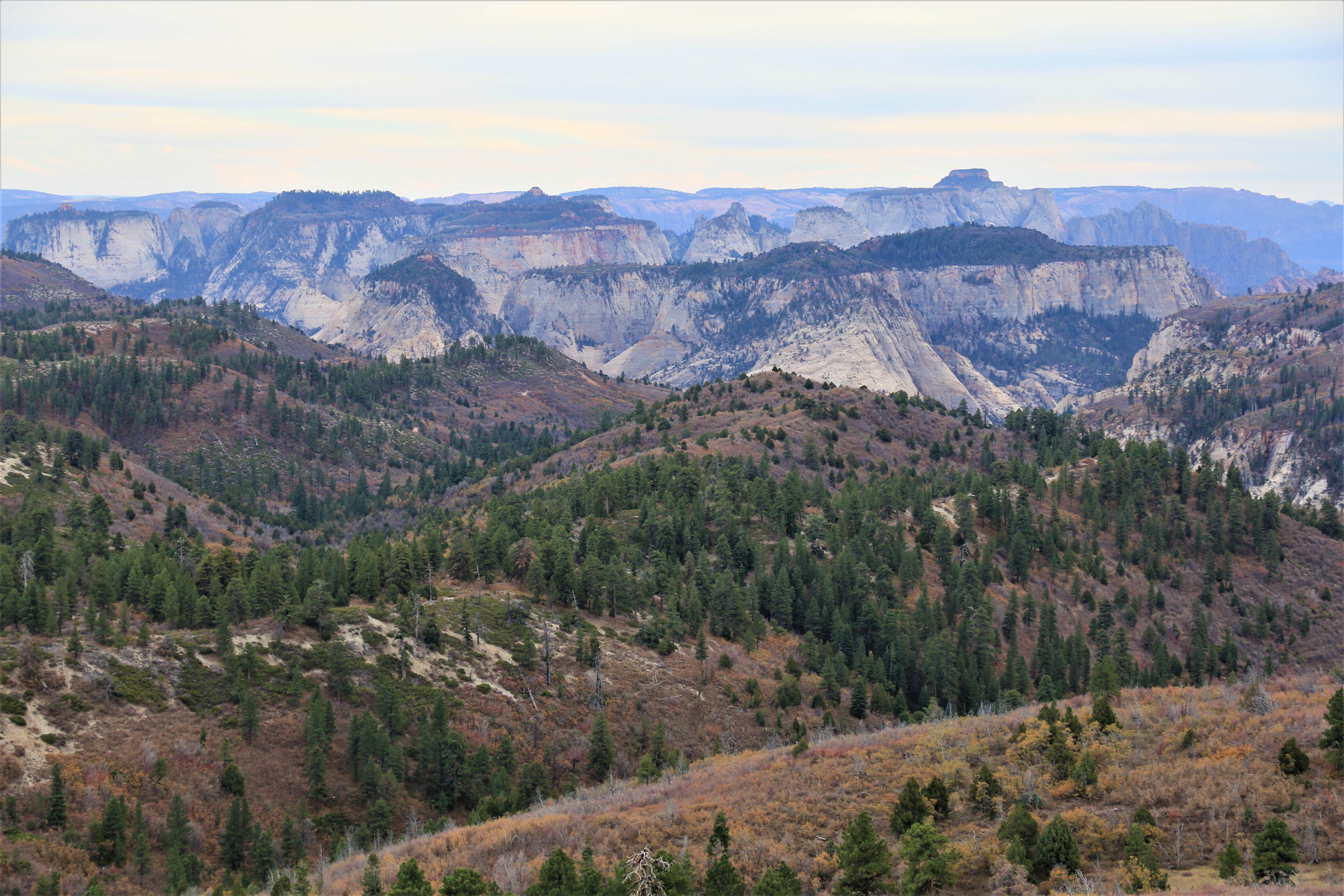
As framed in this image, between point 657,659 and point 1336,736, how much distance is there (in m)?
60.1

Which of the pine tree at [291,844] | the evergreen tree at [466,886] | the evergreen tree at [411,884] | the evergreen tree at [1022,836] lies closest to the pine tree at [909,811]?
the evergreen tree at [1022,836]

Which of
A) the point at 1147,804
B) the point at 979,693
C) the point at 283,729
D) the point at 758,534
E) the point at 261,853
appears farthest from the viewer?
the point at 758,534

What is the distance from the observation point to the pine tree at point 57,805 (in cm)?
5312

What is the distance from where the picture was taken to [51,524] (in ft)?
381

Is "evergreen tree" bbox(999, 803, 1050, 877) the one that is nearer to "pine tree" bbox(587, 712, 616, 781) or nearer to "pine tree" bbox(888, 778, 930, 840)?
"pine tree" bbox(888, 778, 930, 840)

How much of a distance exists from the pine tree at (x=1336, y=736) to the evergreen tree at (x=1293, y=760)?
0.77m

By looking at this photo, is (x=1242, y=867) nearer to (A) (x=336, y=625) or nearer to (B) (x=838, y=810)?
(B) (x=838, y=810)

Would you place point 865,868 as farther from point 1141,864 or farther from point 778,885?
point 1141,864

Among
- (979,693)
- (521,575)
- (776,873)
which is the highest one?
(776,873)

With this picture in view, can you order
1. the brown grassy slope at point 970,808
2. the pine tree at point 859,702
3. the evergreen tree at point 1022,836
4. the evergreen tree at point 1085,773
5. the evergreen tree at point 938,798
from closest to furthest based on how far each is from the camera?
1. the evergreen tree at point 1022,836
2. the brown grassy slope at point 970,808
3. the evergreen tree at point 1085,773
4. the evergreen tree at point 938,798
5. the pine tree at point 859,702

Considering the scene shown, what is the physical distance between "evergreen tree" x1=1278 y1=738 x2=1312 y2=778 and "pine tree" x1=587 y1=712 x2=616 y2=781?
45.3 m

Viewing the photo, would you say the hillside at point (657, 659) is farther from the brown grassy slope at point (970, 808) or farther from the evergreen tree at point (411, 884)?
the evergreen tree at point (411, 884)

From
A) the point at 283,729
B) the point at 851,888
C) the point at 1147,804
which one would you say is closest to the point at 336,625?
the point at 283,729

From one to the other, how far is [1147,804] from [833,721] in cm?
4603
